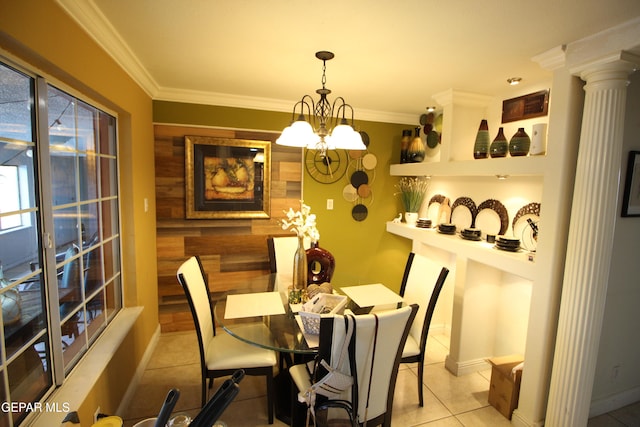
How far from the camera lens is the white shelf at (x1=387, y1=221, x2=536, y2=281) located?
6.63 ft

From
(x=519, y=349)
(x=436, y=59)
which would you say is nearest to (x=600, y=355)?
(x=519, y=349)

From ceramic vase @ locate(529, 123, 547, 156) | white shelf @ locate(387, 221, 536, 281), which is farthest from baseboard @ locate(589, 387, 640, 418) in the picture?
ceramic vase @ locate(529, 123, 547, 156)

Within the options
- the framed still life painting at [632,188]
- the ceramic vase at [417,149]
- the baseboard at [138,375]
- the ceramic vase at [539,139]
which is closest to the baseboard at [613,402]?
the framed still life painting at [632,188]

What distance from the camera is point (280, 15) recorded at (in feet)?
4.92

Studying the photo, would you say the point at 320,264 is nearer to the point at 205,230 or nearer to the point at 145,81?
the point at 205,230

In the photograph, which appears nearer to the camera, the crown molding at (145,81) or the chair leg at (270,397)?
the crown molding at (145,81)

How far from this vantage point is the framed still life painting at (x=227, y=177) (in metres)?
3.05

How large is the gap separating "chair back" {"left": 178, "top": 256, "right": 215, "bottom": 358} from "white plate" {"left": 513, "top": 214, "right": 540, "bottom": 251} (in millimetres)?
2340

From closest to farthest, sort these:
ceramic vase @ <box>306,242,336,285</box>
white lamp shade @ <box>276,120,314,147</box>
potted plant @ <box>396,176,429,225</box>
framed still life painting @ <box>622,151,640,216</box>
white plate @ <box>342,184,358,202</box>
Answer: white lamp shade @ <box>276,120,314,147</box>
framed still life painting @ <box>622,151,640,216</box>
ceramic vase @ <box>306,242,336,285</box>
potted plant @ <box>396,176,429,225</box>
white plate @ <box>342,184,358,202</box>

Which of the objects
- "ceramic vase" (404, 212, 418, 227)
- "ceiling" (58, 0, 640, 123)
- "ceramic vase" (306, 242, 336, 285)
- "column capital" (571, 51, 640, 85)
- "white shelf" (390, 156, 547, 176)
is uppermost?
"ceiling" (58, 0, 640, 123)

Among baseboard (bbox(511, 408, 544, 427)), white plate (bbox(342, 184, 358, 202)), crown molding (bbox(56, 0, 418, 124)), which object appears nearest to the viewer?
crown molding (bbox(56, 0, 418, 124))

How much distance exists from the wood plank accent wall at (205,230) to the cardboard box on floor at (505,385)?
2.21 m

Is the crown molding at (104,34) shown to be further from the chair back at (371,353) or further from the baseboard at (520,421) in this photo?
the baseboard at (520,421)

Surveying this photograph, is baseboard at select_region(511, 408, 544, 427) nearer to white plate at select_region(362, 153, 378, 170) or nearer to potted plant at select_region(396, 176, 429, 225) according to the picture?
potted plant at select_region(396, 176, 429, 225)
